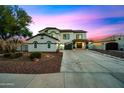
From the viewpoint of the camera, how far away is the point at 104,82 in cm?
890

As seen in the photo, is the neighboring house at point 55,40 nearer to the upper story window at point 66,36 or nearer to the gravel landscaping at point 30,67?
the upper story window at point 66,36

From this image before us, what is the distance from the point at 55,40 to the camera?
33875mm

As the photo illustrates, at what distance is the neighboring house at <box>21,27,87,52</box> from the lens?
33938 mm

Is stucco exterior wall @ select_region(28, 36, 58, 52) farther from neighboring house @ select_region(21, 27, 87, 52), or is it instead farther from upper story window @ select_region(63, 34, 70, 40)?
upper story window @ select_region(63, 34, 70, 40)

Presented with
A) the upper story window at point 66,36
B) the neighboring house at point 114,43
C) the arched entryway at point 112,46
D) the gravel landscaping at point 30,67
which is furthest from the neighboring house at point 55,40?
the gravel landscaping at point 30,67

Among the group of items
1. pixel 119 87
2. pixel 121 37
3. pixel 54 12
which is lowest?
pixel 119 87

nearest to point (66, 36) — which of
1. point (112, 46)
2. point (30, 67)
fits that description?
point (112, 46)

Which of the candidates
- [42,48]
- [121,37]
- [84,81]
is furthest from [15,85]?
[121,37]

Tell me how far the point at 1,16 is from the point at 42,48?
990cm

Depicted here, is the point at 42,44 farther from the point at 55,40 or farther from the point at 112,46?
the point at 112,46

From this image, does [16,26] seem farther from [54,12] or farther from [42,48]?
[54,12]

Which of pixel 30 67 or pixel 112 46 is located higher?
pixel 112 46

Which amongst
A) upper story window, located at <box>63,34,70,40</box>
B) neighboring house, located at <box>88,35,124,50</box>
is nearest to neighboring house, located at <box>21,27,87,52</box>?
upper story window, located at <box>63,34,70,40</box>

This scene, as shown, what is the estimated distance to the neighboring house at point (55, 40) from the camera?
3394 cm
